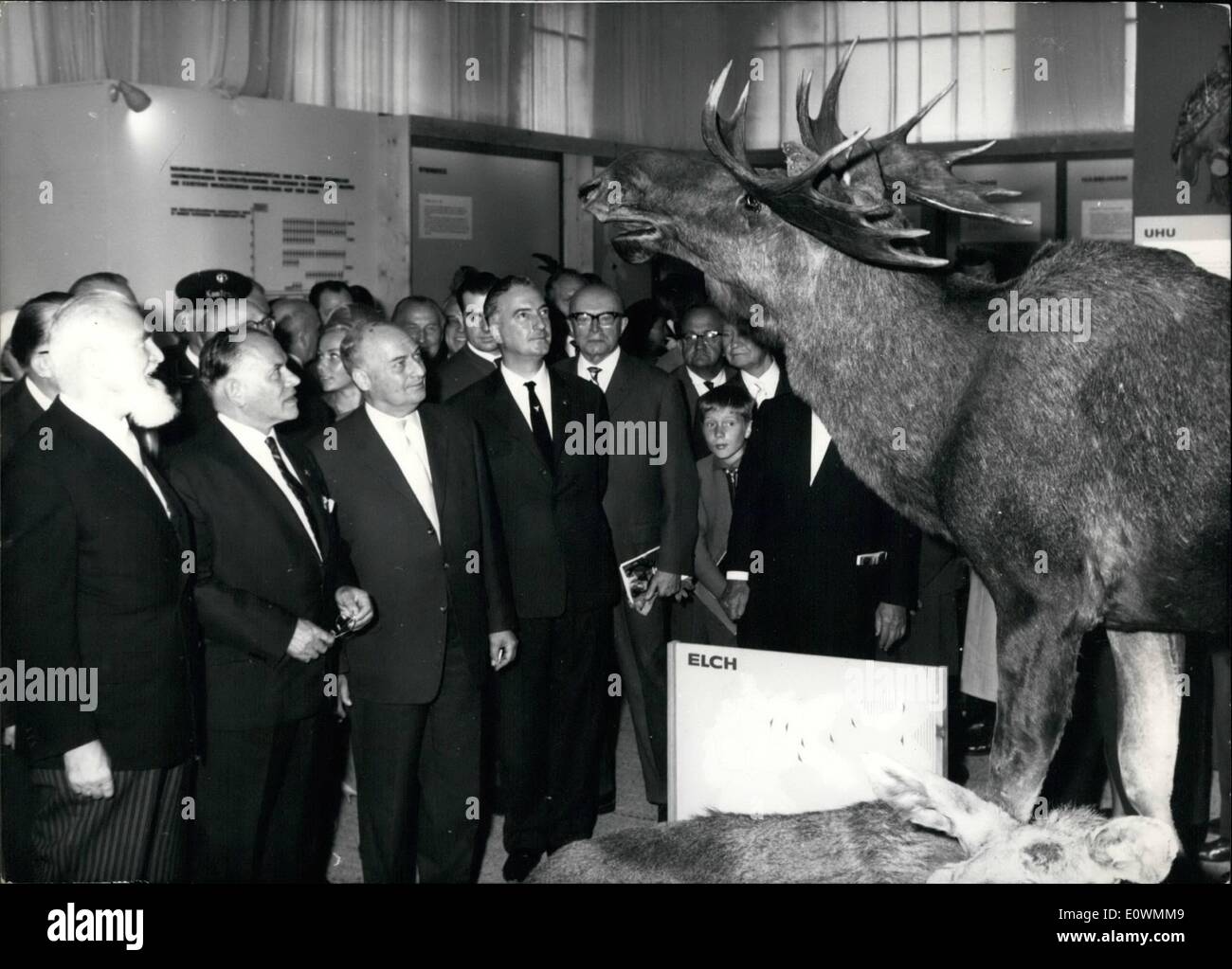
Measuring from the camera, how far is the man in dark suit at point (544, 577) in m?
5.37

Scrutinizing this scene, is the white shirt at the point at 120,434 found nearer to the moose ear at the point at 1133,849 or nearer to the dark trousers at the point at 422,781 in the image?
the dark trousers at the point at 422,781

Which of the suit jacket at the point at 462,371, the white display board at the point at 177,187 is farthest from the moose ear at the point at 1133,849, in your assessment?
the white display board at the point at 177,187

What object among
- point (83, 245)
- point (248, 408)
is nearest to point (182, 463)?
point (248, 408)

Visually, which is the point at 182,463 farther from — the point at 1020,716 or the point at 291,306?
the point at 291,306

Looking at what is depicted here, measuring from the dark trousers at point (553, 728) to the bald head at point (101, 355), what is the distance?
2041mm

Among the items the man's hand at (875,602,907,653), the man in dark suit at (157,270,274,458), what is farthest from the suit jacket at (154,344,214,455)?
the man's hand at (875,602,907,653)

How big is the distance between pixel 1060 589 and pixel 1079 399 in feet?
1.55

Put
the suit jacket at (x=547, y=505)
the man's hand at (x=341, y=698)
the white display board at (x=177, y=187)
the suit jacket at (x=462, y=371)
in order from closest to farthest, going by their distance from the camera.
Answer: the suit jacket at (x=547, y=505) < the man's hand at (x=341, y=698) < the suit jacket at (x=462, y=371) < the white display board at (x=177, y=187)

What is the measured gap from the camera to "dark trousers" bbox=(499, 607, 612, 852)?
17.7 feet

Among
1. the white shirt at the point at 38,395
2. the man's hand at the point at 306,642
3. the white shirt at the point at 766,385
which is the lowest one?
the man's hand at the point at 306,642

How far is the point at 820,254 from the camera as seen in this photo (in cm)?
358

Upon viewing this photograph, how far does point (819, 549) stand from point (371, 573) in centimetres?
165

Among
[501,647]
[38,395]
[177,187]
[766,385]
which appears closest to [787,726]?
[501,647]

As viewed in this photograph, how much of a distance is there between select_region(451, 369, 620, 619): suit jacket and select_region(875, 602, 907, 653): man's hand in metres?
1.17
